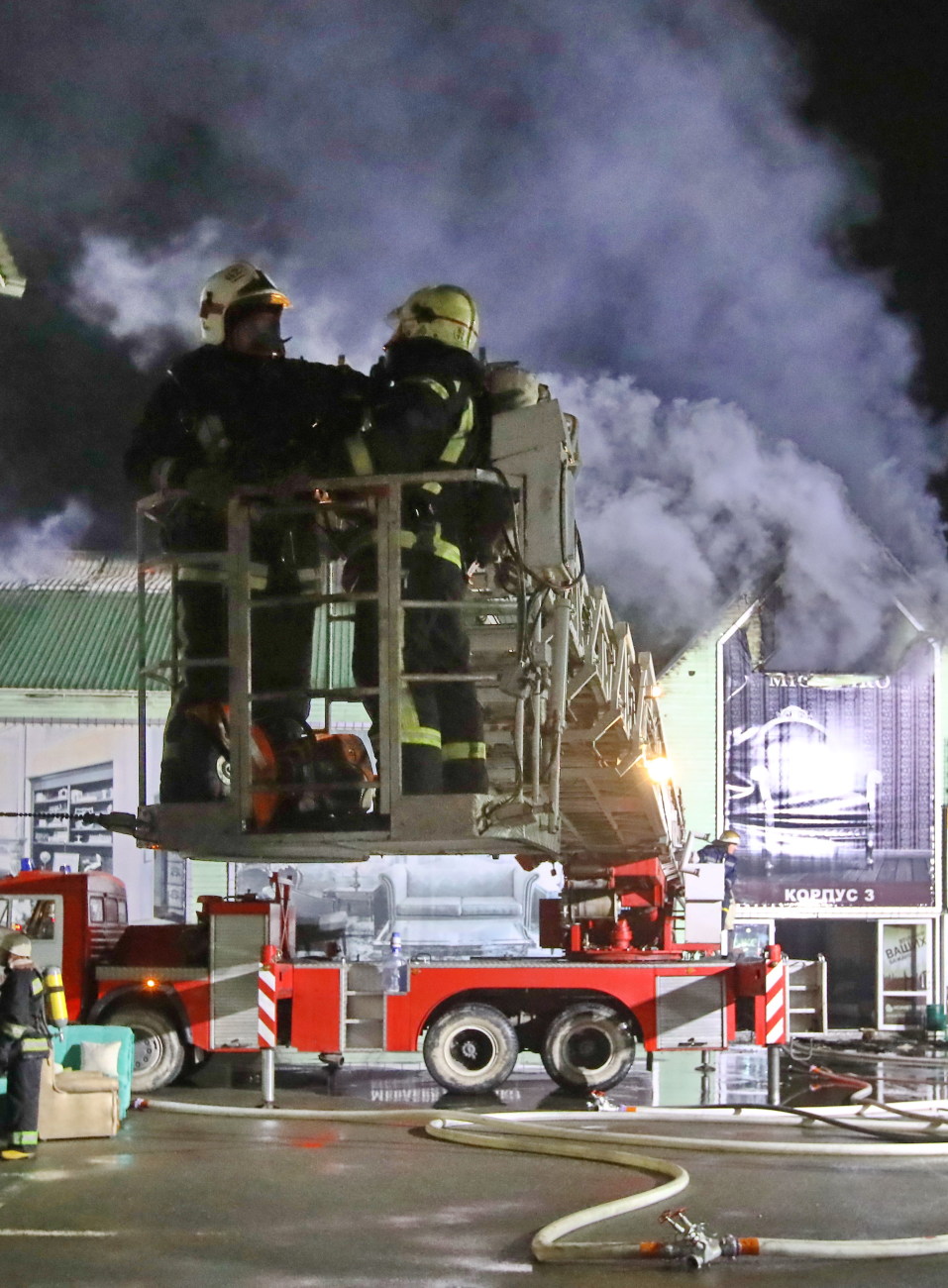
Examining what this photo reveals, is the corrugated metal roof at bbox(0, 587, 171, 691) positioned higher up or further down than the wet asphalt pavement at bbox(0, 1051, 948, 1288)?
higher up

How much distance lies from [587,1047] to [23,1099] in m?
6.17

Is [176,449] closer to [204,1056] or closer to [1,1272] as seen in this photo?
[1,1272]

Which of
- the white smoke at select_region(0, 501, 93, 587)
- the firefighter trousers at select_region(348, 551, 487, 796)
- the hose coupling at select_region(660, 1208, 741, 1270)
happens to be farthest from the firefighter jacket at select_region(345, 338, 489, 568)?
the white smoke at select_region(0, 501, 93, 587)

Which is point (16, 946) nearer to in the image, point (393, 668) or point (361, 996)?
point (361, 996)

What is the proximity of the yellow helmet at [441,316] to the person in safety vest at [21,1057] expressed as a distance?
5.65 m

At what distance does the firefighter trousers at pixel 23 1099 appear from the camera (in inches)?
384

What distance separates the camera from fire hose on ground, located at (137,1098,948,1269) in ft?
21.9

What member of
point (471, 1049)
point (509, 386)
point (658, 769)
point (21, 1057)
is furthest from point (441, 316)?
point (471, 1049)

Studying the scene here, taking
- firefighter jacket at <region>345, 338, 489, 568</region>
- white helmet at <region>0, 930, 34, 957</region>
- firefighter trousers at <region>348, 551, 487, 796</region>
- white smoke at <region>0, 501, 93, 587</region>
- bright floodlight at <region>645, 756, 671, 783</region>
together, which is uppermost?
white smoke at <region>0, 501, 93, 587</region>

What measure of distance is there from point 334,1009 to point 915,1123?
5496 mm

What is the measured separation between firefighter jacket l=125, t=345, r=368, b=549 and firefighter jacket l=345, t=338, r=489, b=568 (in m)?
0.15

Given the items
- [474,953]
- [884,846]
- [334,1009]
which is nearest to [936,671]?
[884,846]

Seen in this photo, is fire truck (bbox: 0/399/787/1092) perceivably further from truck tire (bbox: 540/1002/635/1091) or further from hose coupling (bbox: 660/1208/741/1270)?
hose coupling (bbox: 660/1208/741/1270)

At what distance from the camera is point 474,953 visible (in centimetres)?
2255
